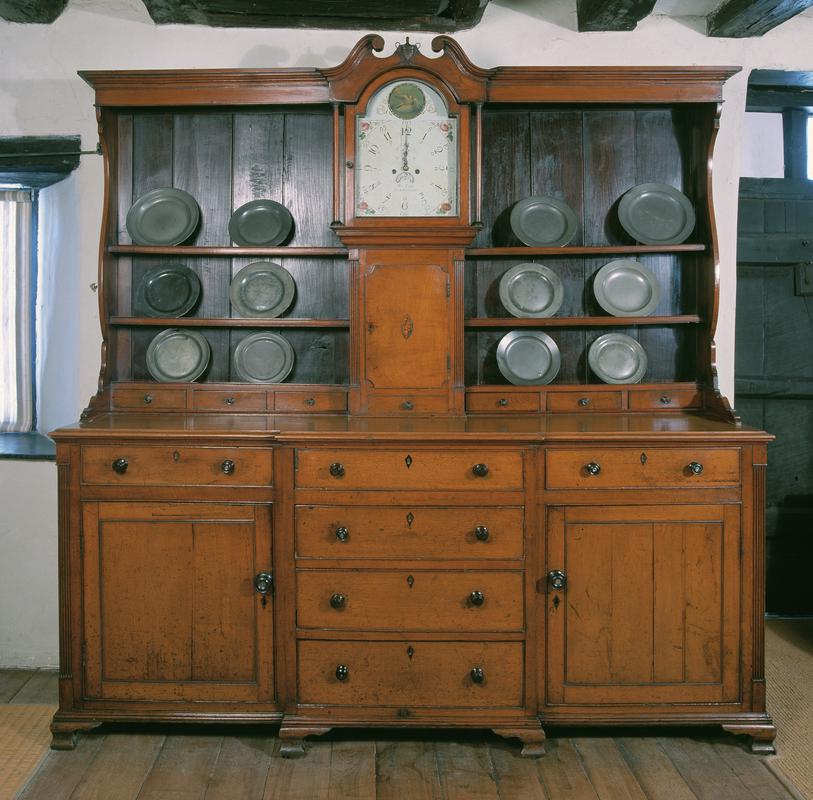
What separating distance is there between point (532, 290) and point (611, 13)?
1.13 metres

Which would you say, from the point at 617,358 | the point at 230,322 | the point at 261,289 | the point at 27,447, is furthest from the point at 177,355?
the point at 617,358

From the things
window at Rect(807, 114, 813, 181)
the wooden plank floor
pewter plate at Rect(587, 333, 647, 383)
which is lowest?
the wooden plank floor

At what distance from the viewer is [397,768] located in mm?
2344

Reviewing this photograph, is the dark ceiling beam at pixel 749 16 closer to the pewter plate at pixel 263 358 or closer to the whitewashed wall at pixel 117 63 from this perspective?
the whitewashed wall at pixel 117 63

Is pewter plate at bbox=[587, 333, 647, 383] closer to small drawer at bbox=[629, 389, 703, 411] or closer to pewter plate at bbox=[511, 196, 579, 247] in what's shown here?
small drawer at bbox=[629, 389, 703, 411]

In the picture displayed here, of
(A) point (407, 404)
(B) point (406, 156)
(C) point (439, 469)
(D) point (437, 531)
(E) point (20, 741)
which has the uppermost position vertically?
(B) point (406, 156)

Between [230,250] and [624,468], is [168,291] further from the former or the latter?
[624,468]

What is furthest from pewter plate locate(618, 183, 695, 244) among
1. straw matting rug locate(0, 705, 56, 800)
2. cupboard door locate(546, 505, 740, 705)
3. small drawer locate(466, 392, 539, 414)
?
straw matting rug locate(0, 705, 56, 800)

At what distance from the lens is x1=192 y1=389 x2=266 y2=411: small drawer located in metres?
2.95

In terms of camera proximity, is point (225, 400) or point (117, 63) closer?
point (225, 400)

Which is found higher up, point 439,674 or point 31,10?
point 31,10

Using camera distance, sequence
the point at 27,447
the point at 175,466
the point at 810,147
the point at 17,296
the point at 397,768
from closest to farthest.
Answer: the point at 397,768 < the point at 175,466 < the point at 27,447 < the point at 17,296 < the point at 810,147

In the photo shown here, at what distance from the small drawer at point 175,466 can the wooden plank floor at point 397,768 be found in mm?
878

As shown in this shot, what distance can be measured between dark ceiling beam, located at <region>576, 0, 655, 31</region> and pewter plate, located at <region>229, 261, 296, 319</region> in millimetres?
1585
